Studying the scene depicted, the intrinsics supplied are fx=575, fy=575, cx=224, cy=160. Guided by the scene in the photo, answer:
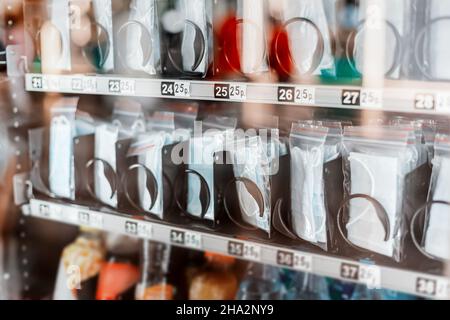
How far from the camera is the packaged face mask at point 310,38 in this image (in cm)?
132

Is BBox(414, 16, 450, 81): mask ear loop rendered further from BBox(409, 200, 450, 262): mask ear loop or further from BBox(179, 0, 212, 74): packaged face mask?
BBox(179, 0, 212, 74): packaged face mask

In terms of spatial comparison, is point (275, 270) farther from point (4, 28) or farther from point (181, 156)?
point (4, 28)

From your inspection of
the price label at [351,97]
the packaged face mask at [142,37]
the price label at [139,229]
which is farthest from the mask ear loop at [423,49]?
the price label at [139,229]

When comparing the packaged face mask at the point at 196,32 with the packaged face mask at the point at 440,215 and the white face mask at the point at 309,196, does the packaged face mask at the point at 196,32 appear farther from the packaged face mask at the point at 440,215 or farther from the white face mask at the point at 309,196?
the packaged face mask at the point at 440,215

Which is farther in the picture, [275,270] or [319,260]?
[275,270]

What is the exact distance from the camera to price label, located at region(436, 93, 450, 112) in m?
1.12

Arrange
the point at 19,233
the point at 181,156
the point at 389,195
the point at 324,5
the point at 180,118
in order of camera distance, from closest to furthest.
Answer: the point at 389,195
the point at 324,5
the point at 181,156
the point at 180,118
the point at 19,233

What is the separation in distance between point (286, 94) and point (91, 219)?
0.70 m

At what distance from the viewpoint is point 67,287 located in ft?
6.13

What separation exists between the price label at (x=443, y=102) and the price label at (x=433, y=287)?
343mm

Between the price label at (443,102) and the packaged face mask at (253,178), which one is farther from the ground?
the price label at (443,102)

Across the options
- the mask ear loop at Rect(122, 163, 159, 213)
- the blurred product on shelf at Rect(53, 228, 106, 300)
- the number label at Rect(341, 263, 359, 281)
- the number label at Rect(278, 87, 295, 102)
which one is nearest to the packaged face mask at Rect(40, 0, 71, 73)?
the mask ear loop at Rect(122, 163, 159, 213)

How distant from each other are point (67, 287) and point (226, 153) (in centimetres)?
78
